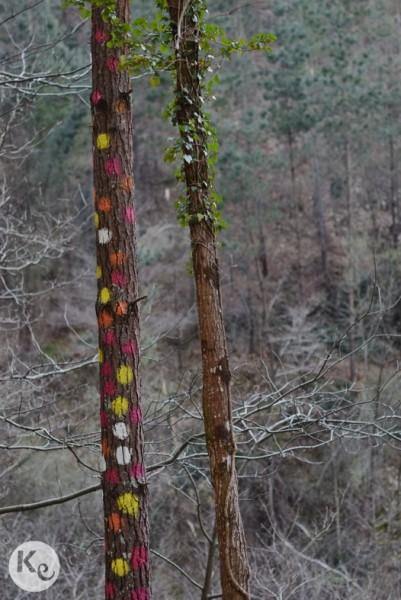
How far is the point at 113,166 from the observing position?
2.84 metres

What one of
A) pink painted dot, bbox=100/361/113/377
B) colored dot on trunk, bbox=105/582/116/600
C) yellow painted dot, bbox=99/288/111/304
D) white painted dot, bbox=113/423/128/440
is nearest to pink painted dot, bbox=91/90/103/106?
yellow painted dot, bbox=99/288/111/304

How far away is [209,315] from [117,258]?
0.47 metres

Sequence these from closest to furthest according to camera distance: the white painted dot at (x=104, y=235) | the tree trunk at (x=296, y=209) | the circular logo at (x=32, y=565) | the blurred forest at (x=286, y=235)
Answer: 1. the white painted dot at (x=104, y=235)
2. the circular logo at (x=32, y=565)
3. the blurred forest at (x=286, y=235)
4. the tree trunk at (x=296, y=209)

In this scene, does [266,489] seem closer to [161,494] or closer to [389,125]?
[161,494]

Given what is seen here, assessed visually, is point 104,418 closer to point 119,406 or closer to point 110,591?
point 119,406

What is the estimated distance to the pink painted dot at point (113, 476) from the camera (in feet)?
8.74

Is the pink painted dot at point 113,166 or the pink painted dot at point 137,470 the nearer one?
the pink painted dot at point 137,470

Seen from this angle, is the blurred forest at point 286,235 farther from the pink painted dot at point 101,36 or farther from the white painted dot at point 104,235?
the pink painted dot at point 101,36

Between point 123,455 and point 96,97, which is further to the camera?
point 96,97

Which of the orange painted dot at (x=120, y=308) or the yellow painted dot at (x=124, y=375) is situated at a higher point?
the orange painted dot at (x=120, y=308)

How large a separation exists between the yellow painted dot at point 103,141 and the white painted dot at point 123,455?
1295mm

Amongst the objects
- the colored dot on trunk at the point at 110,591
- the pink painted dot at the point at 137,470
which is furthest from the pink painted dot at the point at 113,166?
the colored dot on trunk at the point at 110,591

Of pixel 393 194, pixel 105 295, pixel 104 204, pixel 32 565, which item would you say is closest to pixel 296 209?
pixel 393 194

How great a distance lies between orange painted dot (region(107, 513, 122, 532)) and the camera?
2629mm
